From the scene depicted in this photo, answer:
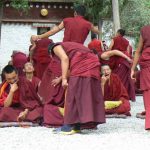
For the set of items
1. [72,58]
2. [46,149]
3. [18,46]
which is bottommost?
[46,149]

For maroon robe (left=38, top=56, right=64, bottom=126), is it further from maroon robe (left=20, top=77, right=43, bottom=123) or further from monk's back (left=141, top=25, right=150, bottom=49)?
monk's back (left=141, top=25, right=150, bottom=49)

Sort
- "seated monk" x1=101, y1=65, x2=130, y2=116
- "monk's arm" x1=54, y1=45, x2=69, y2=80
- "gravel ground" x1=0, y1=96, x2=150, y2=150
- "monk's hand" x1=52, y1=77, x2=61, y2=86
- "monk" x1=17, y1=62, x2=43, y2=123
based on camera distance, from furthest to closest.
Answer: "seated monk" x1=101, y1=65, x2=130, y2=116 < "monk" x1=17, y1=62, x2=43, y2=123 < "monk's hand" x1=52, y1=77, x2=61, y2=86 < "monk's arm" x1=54, y1=45, x2=69, y2=80 < "gravel ground" x1=0, y1=96, x2=150, y2=150

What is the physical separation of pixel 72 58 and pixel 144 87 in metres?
1.05

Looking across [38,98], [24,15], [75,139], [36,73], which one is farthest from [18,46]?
[75,139]

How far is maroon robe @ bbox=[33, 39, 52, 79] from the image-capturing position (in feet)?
32.8

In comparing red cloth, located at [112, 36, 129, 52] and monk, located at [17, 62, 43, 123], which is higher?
red cloth, located at [112, 36, 129, 52]

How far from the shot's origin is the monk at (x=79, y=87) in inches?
245

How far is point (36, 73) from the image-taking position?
1041 cm

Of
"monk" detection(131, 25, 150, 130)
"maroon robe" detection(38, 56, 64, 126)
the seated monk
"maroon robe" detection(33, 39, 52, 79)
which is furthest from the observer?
"maroon robe" detection(33, 39, 52, 79)

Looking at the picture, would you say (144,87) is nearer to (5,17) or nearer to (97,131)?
(97,131)

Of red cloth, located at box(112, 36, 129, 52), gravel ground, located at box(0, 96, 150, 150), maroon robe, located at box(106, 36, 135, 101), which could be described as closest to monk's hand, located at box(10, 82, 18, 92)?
gravel ground, located at box(0, 96, 150, 150)

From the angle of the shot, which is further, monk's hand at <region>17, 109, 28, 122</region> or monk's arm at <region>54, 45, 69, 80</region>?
monk's hand at <region>17, 109, 28, 122</region>

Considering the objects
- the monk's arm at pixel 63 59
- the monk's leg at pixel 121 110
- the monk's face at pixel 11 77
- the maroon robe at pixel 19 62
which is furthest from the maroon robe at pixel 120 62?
the monk's arm at pixel 63 59

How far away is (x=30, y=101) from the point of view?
7.28m
